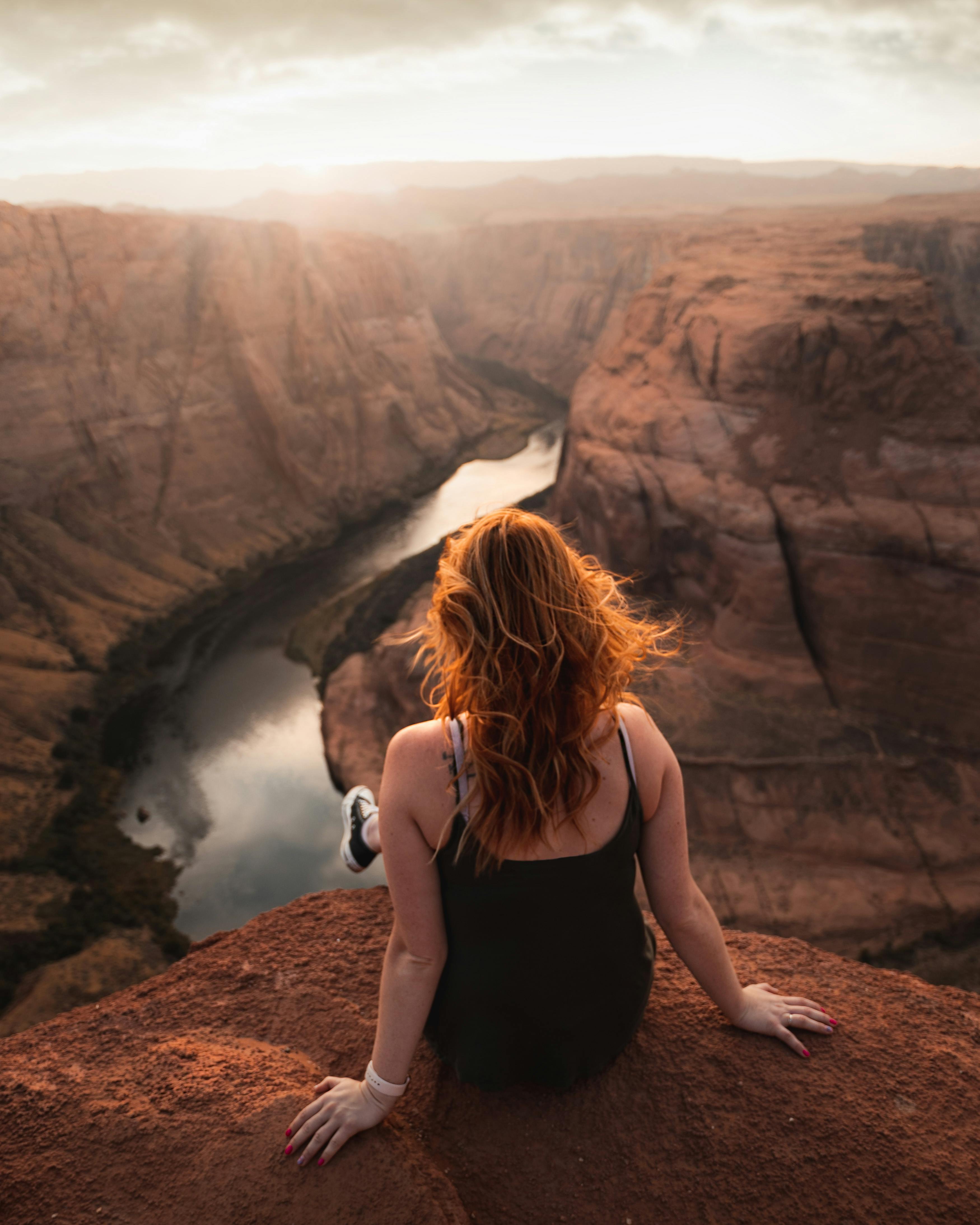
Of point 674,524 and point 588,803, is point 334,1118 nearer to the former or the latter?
point 588,803

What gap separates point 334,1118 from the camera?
94.7 inches

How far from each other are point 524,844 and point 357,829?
116 cm

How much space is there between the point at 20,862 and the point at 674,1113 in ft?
61.9

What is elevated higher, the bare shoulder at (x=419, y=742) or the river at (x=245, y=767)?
the bare shoulder at (x=419, y=742)

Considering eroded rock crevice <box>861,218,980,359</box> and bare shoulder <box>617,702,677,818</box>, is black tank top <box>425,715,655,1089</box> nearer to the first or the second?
bare shoulder <box>617,702,677,818</box>

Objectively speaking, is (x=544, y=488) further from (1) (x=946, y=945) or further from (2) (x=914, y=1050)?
(2) (x=914, y=1050)

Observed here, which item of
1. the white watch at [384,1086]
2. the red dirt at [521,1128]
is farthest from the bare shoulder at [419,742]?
the red dirt at [521,1128]

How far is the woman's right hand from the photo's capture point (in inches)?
112

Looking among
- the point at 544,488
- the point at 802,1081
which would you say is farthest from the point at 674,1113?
the point at 544,488

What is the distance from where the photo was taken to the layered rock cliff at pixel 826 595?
15.1 m

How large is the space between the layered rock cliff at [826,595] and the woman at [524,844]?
13486mm

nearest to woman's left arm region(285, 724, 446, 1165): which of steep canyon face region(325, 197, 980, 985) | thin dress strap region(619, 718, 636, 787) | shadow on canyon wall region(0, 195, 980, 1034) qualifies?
thin dress strap region(619, 718, 636, 787)

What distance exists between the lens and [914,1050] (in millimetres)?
2920

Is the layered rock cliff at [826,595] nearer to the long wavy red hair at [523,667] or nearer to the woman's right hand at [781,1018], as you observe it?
the woman's right hand at [781,1018]
